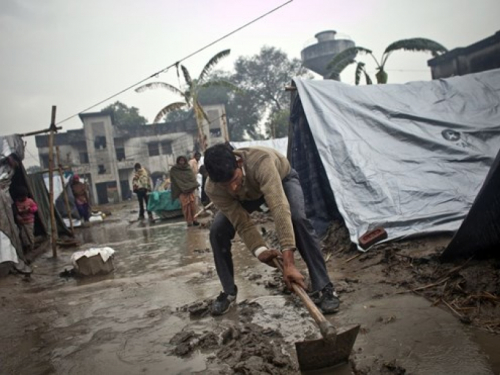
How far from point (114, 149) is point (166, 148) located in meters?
4.34

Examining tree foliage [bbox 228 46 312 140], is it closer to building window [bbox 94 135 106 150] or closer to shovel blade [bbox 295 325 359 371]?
building window [bbox 94 135 106 150]

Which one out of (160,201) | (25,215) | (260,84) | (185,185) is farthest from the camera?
(260,84)

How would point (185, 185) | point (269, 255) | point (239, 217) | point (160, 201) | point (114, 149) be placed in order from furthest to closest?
point (114, 149)
point (160, 201)
point (185, 185)
point (239, 217)
point (269, 255)

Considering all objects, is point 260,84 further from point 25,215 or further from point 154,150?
point 25,215

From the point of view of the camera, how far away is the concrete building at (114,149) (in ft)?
100.0

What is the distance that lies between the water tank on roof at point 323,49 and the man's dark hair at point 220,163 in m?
26.9

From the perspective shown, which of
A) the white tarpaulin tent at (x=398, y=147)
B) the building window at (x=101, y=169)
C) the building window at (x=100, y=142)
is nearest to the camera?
the white tarpaulin tent at (x=398, y=147)

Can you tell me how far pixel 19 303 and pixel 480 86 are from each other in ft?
20.6

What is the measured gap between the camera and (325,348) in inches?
64.5

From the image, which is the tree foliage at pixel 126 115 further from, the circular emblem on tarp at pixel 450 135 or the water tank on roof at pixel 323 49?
the circular emblem on tarp at pixel 450 135

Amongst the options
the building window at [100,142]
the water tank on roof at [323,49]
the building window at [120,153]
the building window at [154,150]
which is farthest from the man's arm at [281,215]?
the building window at [100,142]

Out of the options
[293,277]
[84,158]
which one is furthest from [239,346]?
[84,158]

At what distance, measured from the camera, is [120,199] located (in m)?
30.4

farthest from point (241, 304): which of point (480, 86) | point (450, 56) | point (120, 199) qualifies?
point (120, 199)
